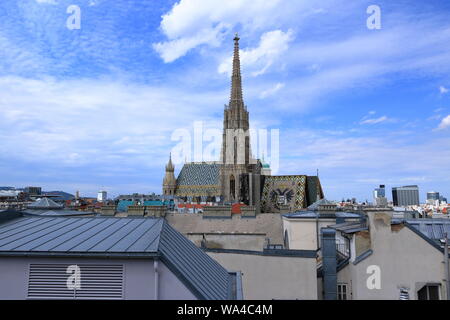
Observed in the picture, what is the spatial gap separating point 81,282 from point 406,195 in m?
168

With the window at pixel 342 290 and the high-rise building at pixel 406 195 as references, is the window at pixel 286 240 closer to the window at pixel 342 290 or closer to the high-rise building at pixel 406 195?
the window at pixel 342 290

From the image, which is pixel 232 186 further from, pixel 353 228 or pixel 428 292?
pixel 428 292

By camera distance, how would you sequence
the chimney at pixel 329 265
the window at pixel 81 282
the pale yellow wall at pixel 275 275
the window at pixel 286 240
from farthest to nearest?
the window at pixel 286 240 → the pale yellow wall at pixel 275 275 → the chimney at pixel 329 265 → the window at pixel 81 282

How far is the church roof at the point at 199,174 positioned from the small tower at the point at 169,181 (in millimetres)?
2139

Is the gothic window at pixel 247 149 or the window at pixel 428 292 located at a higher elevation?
the gothic window at pixel 247 149

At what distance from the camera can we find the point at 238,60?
119 metres

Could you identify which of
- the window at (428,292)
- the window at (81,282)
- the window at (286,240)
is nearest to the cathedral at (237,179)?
the window at (286,240)

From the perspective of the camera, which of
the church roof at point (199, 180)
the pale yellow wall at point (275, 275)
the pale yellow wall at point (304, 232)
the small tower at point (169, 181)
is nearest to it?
the pale yellow wall at point (275, 275)

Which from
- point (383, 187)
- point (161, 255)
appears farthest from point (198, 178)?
point (161, 255)

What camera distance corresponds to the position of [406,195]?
15688 cm

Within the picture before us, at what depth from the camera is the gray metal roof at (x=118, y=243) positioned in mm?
8500
